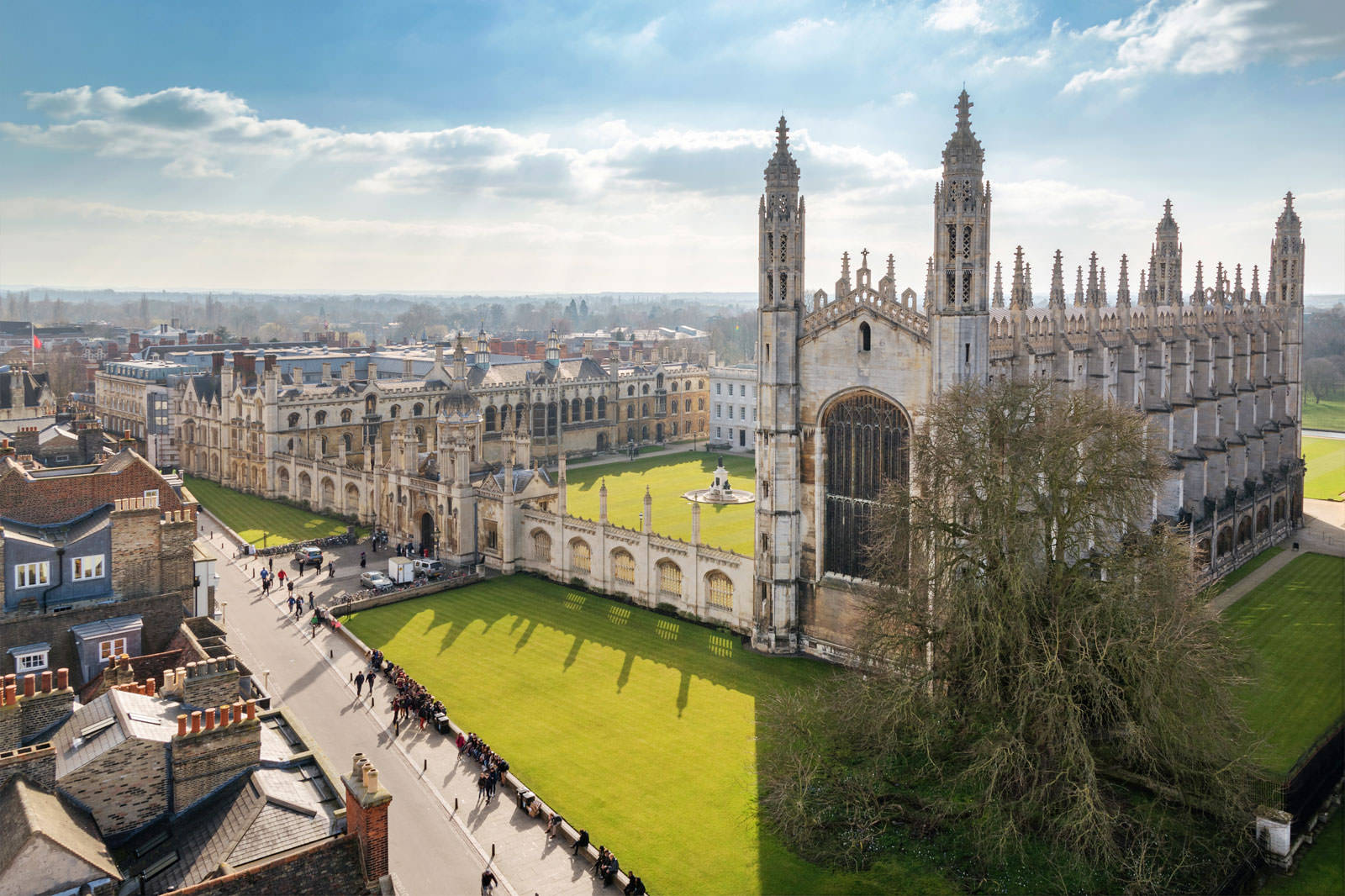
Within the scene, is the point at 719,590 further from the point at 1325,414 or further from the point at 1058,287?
the point at 1325,414

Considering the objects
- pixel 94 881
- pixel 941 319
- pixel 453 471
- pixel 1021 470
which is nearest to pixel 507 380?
pixel 453 471

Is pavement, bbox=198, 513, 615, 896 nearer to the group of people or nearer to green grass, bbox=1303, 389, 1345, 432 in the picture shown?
the group of people

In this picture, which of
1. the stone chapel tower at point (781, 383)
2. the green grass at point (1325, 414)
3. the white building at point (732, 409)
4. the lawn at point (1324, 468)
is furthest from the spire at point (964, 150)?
the green grass at point (1325, 414)

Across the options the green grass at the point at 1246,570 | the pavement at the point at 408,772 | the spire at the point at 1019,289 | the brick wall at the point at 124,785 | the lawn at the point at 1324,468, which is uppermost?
the spire at the point at 1019,289

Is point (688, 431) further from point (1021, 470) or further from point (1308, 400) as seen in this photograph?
point (1308, 400)

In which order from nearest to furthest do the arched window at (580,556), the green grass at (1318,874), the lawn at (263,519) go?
the green grass at (1318,874) < the arched window at (580,556) < the lawn at (263,519)

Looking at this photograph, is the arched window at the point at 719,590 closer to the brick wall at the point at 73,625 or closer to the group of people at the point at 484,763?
the group of people at the point at 484,763

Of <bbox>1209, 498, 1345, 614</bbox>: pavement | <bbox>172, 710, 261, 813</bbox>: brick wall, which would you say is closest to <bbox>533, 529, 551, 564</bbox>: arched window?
<bbox>172, 710, 261, 813</bbox>: brick wall
